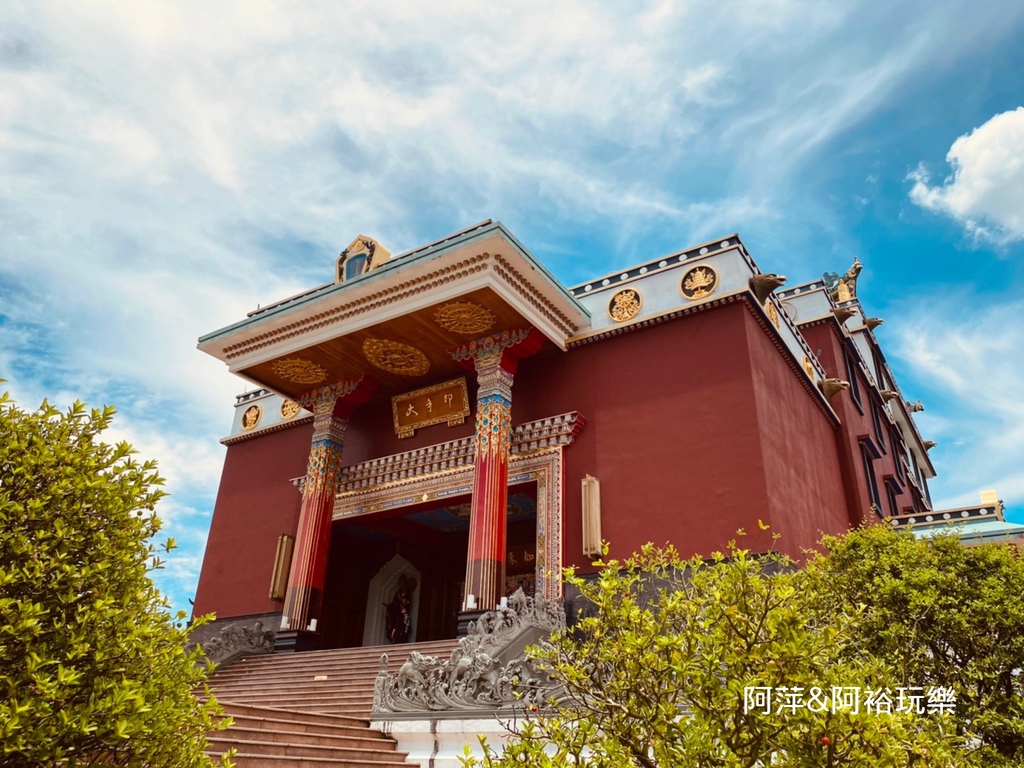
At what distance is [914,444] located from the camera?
70.1 ft

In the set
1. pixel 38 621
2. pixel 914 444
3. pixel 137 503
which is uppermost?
pixel 914 444

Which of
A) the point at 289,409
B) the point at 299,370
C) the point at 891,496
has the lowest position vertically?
the point at 891,496

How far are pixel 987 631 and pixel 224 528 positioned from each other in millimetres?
13391

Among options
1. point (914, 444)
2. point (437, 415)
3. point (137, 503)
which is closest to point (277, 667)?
point (437, 415)

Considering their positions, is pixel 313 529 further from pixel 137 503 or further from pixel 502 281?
pixel 137 503

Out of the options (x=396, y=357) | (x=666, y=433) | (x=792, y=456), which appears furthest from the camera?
(x=396, y=357)

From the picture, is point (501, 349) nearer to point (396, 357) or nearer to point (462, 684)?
Answer: point (396, 357)

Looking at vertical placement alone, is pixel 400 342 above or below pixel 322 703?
above

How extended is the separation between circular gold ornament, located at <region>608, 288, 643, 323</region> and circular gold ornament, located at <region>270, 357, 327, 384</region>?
499 centimetres

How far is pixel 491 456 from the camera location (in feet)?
34.9

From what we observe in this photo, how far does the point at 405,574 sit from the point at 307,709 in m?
7.10

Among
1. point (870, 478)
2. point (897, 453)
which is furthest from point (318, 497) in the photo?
point (897, 453)

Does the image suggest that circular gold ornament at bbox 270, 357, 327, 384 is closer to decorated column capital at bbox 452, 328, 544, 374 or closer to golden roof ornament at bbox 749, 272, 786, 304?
decorated column capital at bbox 452, 328, 544, 374

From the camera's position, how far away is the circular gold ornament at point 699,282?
10.6 meters
